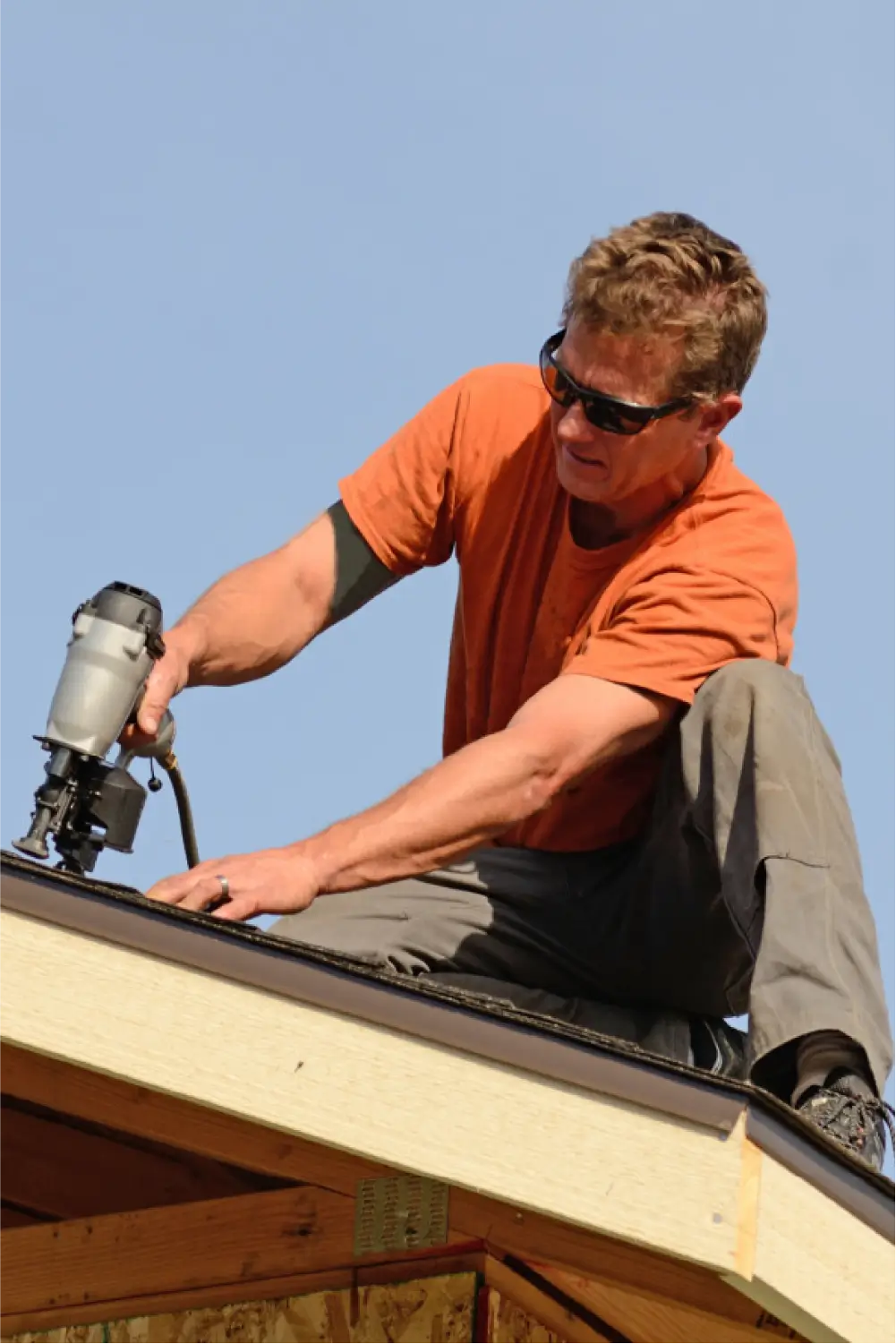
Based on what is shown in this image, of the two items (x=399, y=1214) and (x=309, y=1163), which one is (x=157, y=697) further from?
(x=399, y=1214)

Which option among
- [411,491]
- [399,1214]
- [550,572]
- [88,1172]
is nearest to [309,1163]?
[399,1214]

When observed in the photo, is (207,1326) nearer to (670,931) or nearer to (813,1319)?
(813,1319)

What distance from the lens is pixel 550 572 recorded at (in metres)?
4.53

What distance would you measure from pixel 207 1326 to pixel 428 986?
720 millimetres

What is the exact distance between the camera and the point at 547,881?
176 inches

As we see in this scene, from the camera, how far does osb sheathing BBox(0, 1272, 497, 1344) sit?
9.62 feet

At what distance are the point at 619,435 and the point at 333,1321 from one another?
1967 mm

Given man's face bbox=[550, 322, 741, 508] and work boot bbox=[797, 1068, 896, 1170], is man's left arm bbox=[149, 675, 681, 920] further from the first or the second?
work boot bbox=[797, 1068, 896, 1170]

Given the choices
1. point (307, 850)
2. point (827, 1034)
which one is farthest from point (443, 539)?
point (827, 1034)

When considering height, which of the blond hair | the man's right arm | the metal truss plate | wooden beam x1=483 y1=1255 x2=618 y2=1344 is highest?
the blond hair

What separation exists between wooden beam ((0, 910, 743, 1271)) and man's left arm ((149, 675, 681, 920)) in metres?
0.89

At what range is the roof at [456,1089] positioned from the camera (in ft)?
8.15

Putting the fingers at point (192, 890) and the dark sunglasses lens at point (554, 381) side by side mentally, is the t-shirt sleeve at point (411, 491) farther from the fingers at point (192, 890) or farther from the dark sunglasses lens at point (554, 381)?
the fingers at point (192, 890)

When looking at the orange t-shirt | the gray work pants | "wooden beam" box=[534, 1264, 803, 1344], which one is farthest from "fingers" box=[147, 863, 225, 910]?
the orange t-shirt
